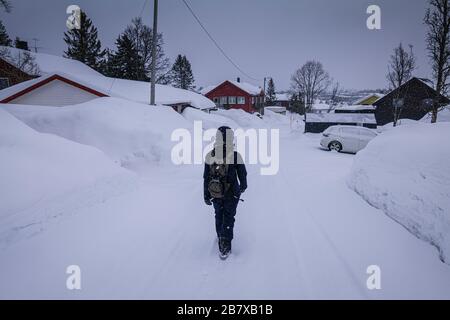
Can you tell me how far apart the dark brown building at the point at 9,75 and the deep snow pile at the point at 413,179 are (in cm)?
3048

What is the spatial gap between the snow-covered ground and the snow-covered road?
2 centimetres

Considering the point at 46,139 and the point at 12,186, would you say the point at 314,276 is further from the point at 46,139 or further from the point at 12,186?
the point at 46,139

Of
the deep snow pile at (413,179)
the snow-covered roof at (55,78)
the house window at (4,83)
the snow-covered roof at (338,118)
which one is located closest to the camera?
the deep snow pile at (413,179)

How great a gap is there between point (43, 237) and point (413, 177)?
6.45 meters

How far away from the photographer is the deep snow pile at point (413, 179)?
13.0 ft

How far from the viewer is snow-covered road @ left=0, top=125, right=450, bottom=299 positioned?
3314mm

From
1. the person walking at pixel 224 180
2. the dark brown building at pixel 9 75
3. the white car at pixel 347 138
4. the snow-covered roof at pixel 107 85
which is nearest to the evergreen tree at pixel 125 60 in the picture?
the snow-covered roof at pixel 107 85

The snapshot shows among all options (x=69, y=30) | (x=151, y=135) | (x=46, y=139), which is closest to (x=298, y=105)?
(x=69, y=30)

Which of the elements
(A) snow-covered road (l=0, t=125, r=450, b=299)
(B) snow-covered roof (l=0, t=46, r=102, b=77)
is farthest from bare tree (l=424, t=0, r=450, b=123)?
(B) snow-covered roof (l=0, t=46, r=102, b=77)

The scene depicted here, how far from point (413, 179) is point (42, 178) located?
22.1ft

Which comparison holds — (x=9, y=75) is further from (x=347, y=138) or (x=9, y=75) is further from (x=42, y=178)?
(x=347, y=138)

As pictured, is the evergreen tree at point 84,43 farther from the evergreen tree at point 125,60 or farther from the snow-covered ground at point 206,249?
the snow-covered ground at point 206,249

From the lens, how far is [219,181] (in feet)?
13.2

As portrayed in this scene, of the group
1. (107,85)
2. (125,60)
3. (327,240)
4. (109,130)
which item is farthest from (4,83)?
(327,240)
